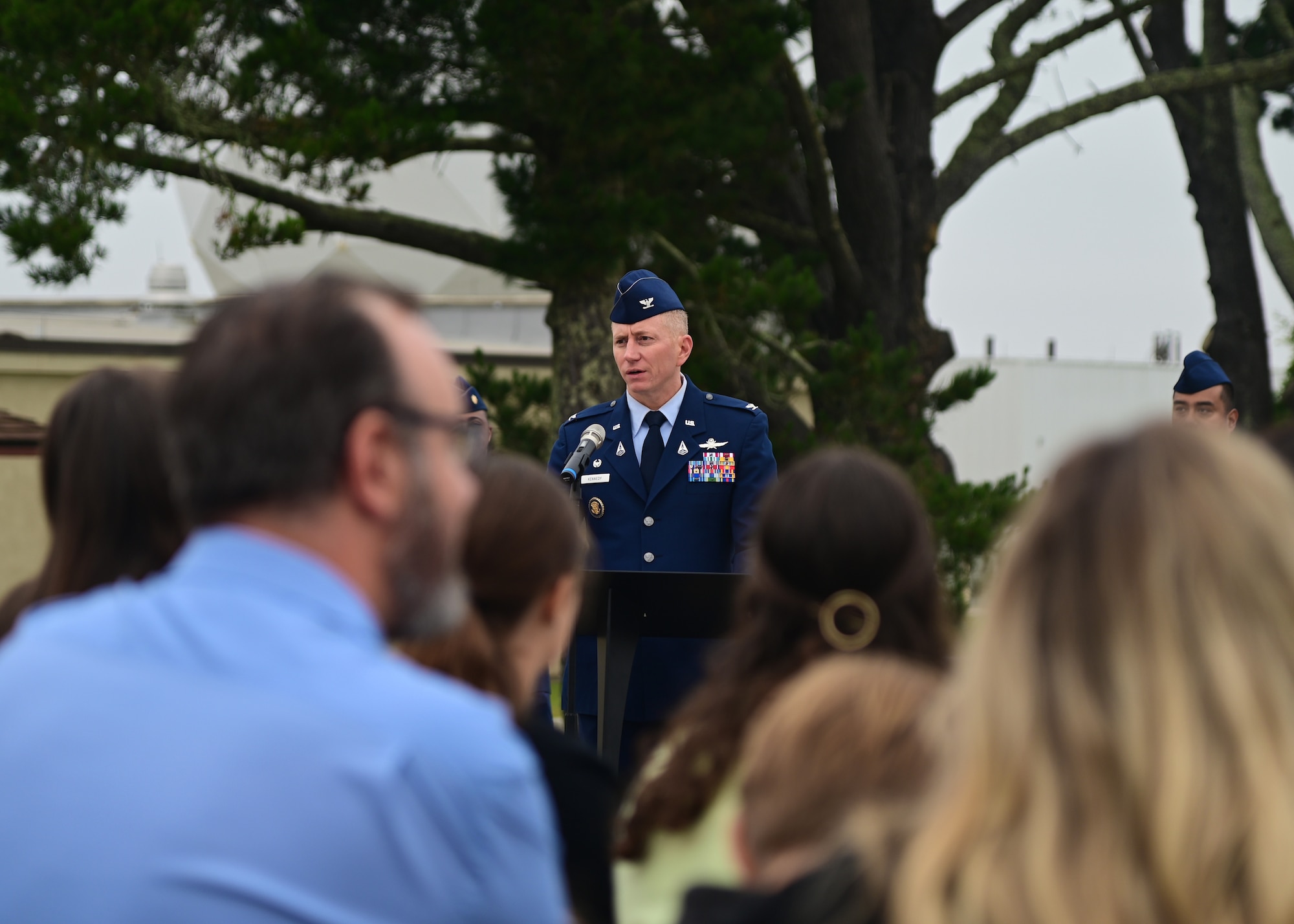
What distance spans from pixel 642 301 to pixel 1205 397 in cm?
199

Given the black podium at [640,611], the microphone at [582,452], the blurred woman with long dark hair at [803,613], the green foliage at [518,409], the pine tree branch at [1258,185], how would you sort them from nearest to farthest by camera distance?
the blurred woman with long dark hair at [803,613], the black podium at [640,611], the microphone at [582,452], the green foliage at [518,409], the pine tree branch at [1258,185]

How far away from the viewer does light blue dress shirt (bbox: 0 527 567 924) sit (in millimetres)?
1294

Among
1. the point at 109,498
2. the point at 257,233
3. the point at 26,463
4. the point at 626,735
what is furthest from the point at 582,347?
the point at 109,498

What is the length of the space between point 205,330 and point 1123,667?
37.0 inches

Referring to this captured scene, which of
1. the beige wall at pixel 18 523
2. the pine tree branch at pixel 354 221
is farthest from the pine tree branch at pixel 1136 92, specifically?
the beige wall at pixel 18 523

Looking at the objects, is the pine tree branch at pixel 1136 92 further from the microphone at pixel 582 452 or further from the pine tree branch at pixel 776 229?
the microphone at pixel 582 452

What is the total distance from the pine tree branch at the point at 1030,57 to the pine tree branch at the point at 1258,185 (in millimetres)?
3591

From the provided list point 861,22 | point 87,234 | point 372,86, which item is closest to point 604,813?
point 87,234

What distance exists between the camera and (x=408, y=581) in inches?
60.9

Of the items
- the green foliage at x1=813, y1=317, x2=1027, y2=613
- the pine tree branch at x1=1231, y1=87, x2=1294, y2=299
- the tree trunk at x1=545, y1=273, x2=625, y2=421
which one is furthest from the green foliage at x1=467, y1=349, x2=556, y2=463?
the pine tree branch at x1=1231, y1=87, x2=1294, y2=299

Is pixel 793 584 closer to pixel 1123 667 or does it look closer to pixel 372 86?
pixel 1123 667

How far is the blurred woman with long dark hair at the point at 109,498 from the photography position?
7.27 feet

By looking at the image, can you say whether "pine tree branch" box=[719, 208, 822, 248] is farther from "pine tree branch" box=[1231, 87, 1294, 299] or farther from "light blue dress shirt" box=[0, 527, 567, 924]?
"light blue dress shirt" box=[0, 527, 567, 924]

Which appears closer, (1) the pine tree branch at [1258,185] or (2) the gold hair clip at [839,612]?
(2) the gold hair clip at [839,612]
